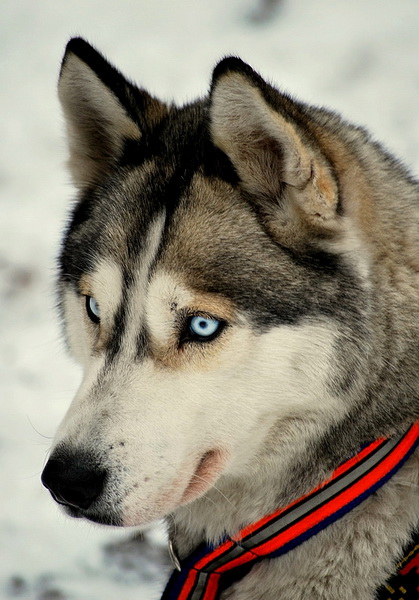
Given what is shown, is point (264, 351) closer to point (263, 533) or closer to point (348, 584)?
point (263, 533)

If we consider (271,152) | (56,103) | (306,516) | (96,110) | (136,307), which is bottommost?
(56,103)

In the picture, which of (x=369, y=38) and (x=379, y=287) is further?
(x=369, y=38)

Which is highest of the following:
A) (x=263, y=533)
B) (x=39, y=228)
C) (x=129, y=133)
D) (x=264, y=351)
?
(x=129, y=133)

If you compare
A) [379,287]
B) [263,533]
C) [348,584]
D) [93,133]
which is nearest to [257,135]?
[379,287]

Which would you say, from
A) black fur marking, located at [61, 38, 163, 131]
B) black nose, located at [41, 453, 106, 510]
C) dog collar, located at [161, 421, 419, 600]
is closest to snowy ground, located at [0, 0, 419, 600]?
dog collar, located at [161, 421, 419, 600]

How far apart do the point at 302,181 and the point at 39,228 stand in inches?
132

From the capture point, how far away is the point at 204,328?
85.3 inches

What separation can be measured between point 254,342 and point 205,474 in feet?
1.36

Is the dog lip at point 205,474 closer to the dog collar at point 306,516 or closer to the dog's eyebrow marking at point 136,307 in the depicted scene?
the dog collar at point 306,516

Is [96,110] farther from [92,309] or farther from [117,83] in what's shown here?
[92,309]

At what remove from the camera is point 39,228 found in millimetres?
5168

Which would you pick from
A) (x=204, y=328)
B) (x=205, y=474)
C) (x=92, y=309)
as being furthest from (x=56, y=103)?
(x=205, y=474)

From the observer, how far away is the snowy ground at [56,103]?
3939 millimetres

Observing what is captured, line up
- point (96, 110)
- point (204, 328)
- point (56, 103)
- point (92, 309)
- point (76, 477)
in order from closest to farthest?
point (76, 477)
point (204, 328)
point (92, 309)
point (96, 110)
point (56, 103)
